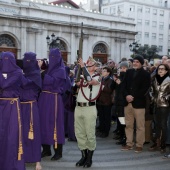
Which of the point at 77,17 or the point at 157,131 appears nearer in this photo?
the point at 157,131

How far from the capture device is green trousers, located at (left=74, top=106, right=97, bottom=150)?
5828 mm

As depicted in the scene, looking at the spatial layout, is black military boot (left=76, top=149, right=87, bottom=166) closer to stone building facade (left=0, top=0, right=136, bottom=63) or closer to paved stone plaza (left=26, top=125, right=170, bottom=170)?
paved stone plaza (left=26, top=125, right=170, bottom=170)

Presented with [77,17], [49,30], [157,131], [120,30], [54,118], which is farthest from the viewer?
[120,30]

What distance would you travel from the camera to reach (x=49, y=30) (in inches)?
→ 1259

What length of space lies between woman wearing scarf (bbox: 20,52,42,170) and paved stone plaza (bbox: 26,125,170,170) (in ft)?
1.39

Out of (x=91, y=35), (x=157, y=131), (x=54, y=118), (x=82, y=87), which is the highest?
(x=91, y=35)

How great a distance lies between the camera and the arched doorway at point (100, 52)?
3716 cm

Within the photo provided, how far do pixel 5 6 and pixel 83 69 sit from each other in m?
24.8

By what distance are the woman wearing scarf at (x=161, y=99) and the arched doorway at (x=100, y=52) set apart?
99.1 feet

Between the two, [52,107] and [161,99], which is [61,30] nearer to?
[161,99]

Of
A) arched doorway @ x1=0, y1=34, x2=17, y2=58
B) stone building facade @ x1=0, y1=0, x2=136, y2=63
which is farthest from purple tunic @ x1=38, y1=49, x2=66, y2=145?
arched doorway @ x1=0, y1=34, x2=17, y2=58

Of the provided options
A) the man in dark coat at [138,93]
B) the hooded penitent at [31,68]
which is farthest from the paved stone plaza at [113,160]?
the hooded penitent at [31,68]

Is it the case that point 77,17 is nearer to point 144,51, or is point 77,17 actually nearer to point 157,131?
point 144,51

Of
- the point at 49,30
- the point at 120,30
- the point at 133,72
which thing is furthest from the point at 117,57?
the point at 133,72
